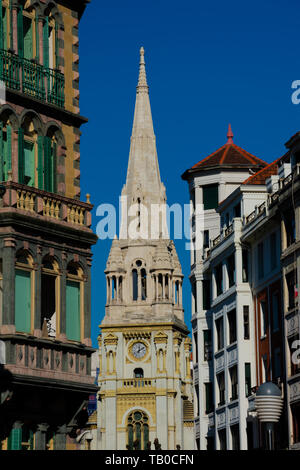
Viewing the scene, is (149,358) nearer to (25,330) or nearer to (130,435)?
(130,435)

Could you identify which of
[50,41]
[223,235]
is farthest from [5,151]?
[223,235]

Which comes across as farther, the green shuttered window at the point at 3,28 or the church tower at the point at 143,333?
the church tower at the point at 143,333

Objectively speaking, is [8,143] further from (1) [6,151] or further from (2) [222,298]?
(2) [222,298]

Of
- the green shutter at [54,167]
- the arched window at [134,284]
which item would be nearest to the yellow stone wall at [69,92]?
the green shutter at [54,167]

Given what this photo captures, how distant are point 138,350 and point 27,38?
5422 inches

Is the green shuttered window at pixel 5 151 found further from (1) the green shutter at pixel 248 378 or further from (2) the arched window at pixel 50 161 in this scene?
(1) the green shutter at pixel 248 378

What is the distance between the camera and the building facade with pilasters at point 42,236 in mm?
42625

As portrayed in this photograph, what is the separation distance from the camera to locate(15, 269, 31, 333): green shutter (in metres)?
43.0

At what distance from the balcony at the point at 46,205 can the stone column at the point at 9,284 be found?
127 centimetres

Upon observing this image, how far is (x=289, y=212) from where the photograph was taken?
6944 centimetres

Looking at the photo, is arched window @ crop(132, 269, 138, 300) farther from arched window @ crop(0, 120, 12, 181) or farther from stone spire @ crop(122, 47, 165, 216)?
arched window @ crop(0, 120, 12, 181)

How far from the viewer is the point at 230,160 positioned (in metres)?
94.4

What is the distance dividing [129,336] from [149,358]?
405 centimetres
